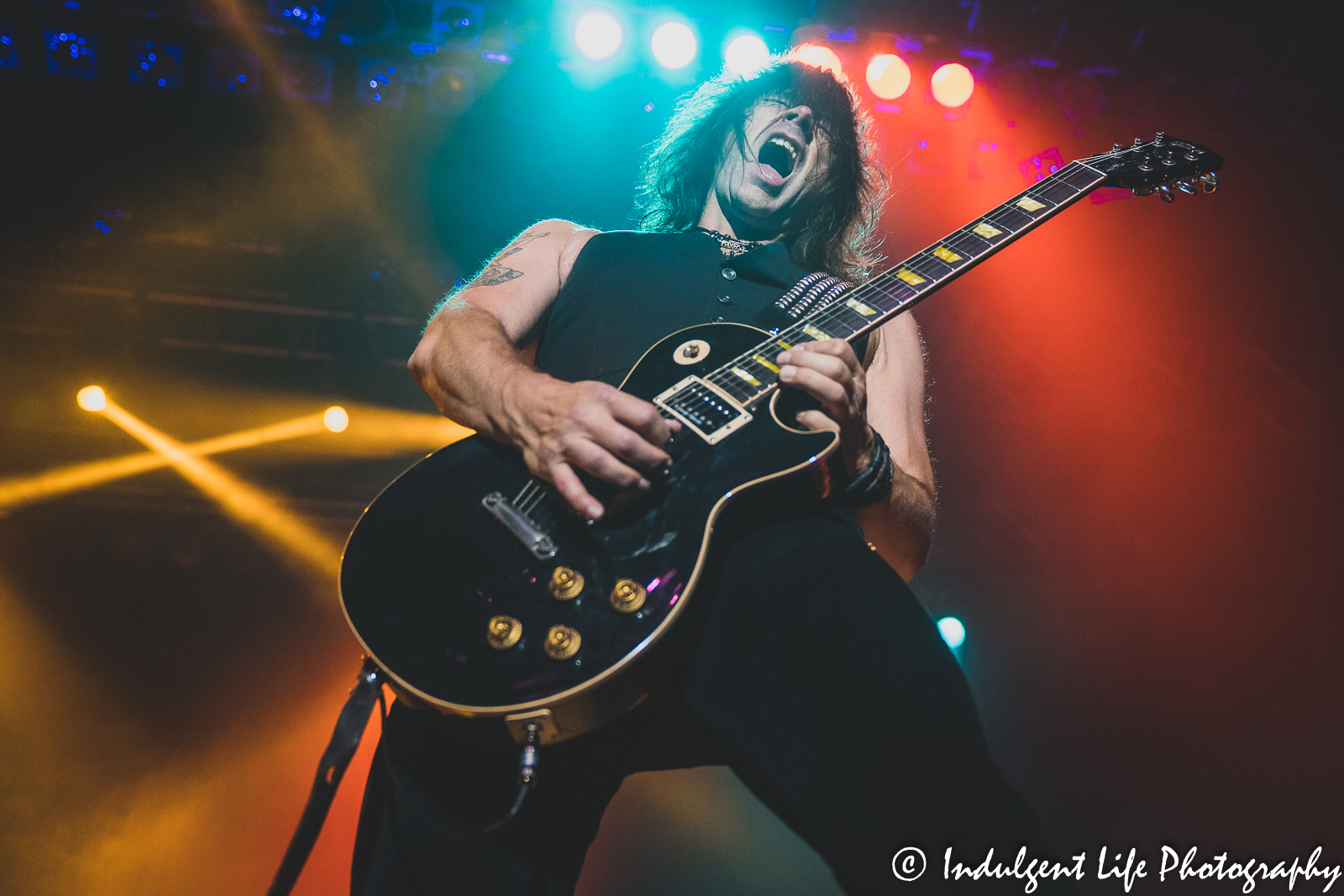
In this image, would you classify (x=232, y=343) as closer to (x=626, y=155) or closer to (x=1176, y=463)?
(x=626, y=155)

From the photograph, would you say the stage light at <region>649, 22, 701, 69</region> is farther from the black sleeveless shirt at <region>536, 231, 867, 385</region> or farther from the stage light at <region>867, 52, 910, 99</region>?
the black sleeveless shirt at <region>536, 231, 867, 385</region>

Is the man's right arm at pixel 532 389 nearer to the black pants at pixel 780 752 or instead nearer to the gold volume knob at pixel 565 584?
the gold volume knob at pixel 565 584

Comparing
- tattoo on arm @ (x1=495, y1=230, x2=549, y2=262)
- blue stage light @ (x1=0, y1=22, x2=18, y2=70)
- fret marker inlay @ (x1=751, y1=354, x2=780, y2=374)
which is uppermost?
blue stage light @ (x1=0, y1=22, x2=18, y2=70)

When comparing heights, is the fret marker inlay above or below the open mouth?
below

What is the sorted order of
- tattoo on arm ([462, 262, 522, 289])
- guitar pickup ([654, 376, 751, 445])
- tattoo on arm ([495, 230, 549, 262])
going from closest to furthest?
guitar pickup ([654, 376, 751, 445]), tattoo on arm ([462, 262, 522, 289]), tattoo on arm ([495, 230, 549, 262])

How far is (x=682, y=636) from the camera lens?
119 cm

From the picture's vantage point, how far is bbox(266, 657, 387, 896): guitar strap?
1.12 meters

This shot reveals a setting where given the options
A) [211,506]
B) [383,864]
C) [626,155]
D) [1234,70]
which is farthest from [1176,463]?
[211,506]

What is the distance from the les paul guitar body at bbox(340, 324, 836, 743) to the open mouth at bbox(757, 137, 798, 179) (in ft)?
5.39

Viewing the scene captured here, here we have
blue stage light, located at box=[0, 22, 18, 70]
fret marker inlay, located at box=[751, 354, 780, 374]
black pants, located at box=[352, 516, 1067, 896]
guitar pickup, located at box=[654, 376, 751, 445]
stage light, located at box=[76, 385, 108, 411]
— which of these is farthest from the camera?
stage light, located at box=[76, 385, 108, 411]

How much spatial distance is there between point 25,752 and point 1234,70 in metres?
8.51

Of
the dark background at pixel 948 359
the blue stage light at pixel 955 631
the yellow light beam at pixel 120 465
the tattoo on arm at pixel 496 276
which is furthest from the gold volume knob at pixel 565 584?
the yellow light beam at pixel 120 465

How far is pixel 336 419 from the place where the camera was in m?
5.52

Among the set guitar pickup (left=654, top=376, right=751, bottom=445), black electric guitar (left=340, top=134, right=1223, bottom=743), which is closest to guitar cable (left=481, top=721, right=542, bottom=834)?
black electric guitar (left=340, top=134, right=1223, bottom=743)
